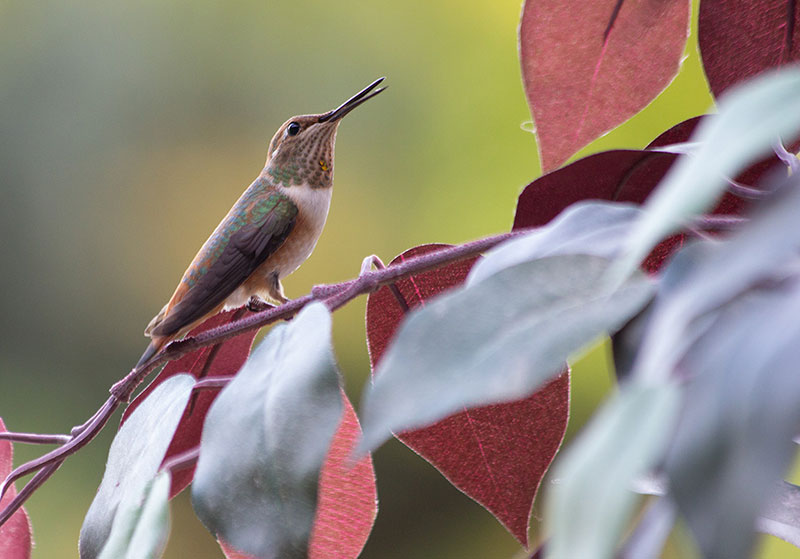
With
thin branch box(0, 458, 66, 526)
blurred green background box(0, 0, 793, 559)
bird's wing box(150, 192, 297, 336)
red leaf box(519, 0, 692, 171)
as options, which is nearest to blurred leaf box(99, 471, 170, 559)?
thin branch box(0, 458, 66, 526)

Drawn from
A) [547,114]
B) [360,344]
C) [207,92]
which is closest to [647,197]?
[547,114]

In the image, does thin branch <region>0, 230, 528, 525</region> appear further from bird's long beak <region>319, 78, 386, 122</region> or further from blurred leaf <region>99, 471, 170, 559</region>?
bird's long beak <region>319, 78, 386, 122</region>

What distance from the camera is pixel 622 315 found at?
0.69 feet

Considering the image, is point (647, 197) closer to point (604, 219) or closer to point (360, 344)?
point (604, 219)

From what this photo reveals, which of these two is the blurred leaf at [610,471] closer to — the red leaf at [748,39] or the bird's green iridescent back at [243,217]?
the red leaf at [748,39]

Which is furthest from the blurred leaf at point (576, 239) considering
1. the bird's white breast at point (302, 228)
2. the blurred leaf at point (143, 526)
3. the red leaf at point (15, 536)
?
the bird's white breast at point (302, 228)

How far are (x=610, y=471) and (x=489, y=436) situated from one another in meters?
0.30

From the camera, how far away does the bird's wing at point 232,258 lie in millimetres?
681

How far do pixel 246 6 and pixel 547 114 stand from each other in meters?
2.92

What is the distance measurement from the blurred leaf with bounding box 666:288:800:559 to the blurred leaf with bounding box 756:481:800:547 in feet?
0.58

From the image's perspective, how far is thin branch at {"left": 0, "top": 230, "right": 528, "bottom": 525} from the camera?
1.19 feet

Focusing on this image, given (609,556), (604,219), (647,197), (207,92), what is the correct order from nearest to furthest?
(609,556)
(604,219)
(647,197)
(207,92)

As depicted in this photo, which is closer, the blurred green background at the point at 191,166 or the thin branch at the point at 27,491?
the thin branch at the point at 27,491

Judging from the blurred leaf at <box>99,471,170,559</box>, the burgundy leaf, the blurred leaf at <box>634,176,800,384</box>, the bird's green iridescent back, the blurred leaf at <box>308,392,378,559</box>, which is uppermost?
the blurred leaf at <box>634,176,800,384</box>
